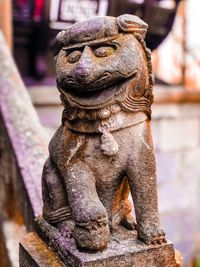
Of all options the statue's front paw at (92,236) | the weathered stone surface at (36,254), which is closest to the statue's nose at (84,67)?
the statue's front paw at (92,236)

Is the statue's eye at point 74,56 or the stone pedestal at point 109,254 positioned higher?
the statue's eye at point 74,56

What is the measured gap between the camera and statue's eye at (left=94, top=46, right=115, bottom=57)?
1.58 meters

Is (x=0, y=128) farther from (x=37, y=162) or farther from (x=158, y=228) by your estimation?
(x=158, y=228)

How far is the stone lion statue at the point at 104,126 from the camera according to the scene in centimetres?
157

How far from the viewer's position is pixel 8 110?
9.20ft

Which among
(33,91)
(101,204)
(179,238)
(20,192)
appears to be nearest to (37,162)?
(20,192)

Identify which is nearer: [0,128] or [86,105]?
[86,105]

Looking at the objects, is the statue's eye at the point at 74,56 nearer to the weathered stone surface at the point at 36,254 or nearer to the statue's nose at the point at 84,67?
the statue's nose at the point at 84,67

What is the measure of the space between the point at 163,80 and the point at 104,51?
11.6ft

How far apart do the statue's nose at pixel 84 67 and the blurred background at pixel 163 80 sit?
249 cm

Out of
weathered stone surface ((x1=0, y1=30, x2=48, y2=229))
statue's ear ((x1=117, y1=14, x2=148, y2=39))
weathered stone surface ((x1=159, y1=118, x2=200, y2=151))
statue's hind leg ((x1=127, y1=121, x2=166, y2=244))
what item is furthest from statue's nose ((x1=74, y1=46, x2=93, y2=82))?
weathered stone surface ((x1=159, y1=118, x2=200, y2=151))

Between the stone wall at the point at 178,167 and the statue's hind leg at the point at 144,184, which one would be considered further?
the stone wall at the point at 178,167

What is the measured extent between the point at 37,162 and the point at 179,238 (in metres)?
3.19

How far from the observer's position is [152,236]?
162 centimetres
